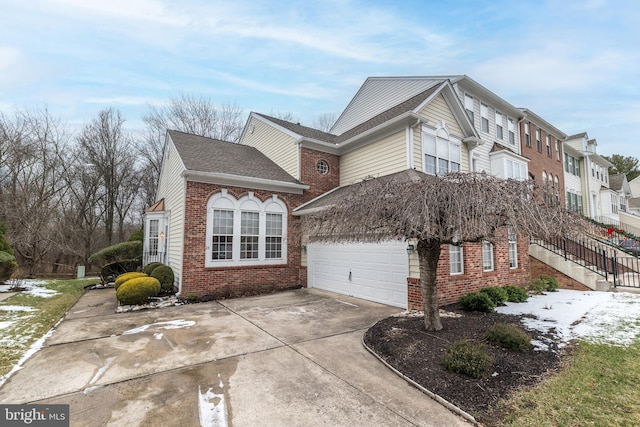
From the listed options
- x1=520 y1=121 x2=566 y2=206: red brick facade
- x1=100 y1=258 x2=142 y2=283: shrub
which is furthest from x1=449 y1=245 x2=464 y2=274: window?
x1=100 y1=258 x2=142 y2=283: shrub

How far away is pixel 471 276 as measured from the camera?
366 inches

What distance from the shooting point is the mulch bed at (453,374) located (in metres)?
3.59

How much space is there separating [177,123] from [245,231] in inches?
737

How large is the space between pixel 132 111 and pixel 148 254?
55.7 ft

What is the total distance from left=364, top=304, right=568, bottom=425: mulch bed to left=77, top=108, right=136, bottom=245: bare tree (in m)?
24.2

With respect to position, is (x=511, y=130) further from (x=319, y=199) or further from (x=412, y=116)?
(x=319, y=199)

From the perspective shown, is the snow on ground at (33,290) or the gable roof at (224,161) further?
the snow on ground at (33,290)

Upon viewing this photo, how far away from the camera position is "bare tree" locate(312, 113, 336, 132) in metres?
29.2

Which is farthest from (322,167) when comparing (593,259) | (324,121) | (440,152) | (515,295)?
(324,121)

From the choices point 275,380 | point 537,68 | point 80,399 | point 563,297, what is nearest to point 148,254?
point 80,399

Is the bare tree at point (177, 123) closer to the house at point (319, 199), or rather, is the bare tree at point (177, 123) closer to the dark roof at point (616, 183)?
the house at point (319, 199)

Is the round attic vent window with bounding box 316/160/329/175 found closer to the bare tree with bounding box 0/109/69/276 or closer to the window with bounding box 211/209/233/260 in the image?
the window with bounding box 211/209/233/260

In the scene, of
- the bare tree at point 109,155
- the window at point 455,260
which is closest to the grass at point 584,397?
the window at point 455,260

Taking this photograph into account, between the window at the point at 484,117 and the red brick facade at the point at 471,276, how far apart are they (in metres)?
5.69
